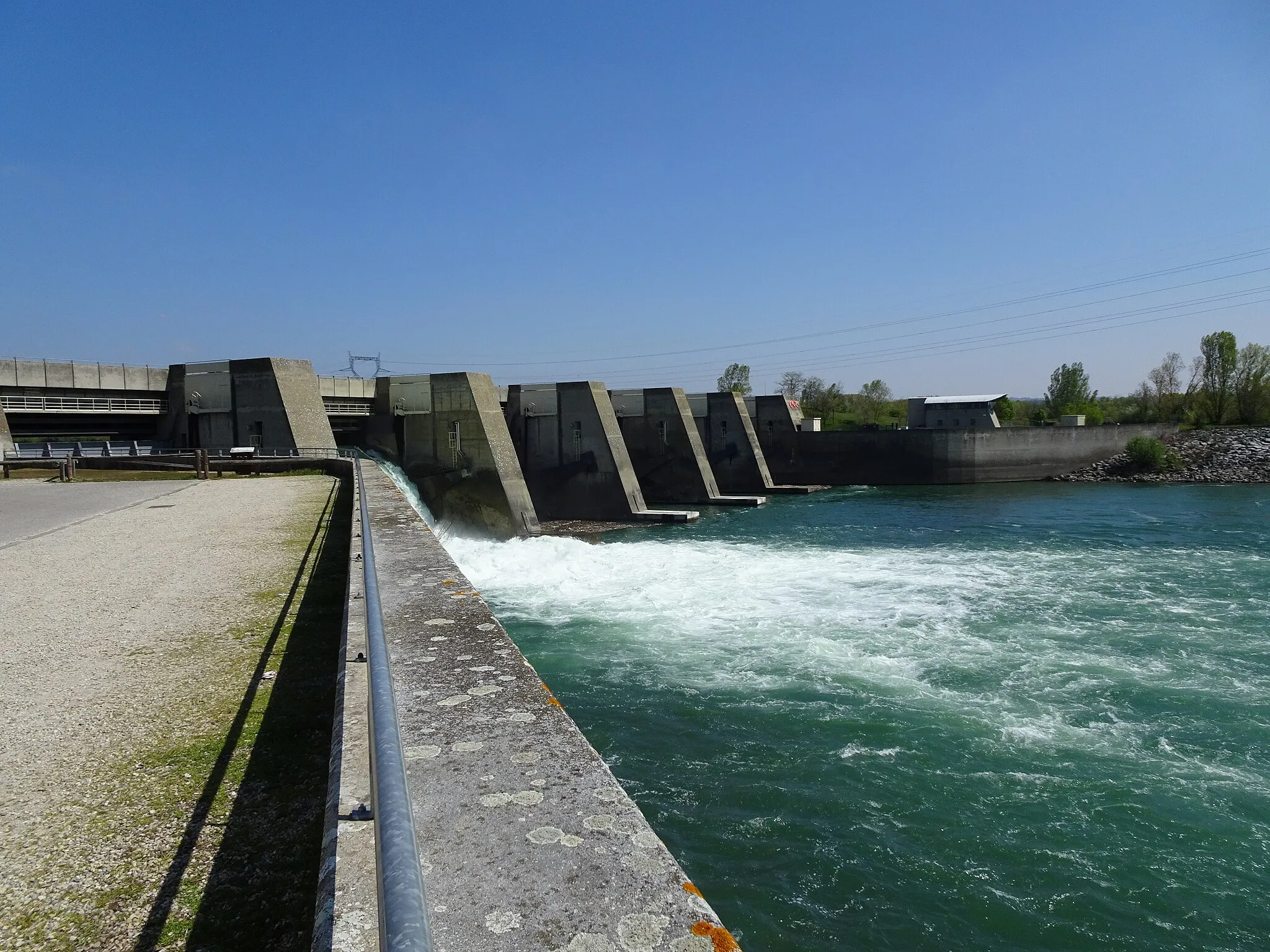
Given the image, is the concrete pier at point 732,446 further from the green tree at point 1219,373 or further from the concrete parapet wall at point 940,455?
the green tree at point 1219,373

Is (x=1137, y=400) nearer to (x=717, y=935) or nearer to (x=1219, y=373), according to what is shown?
(x=1219, y=373)

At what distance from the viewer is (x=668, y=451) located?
33.5 meters

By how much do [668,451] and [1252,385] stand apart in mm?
44643

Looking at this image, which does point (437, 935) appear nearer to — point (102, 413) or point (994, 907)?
point (994, 907)

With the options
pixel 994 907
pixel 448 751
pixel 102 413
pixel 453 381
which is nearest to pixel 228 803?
pixel 448 751

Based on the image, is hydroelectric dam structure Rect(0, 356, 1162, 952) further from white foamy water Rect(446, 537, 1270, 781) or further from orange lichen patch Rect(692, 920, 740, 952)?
white foamy water Rect(446, 537, 1270, 781)

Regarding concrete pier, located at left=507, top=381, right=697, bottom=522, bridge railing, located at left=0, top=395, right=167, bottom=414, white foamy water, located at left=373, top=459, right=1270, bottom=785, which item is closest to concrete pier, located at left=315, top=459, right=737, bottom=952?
white foamy water, located at left=373, top=459, right=1270, bottom=785

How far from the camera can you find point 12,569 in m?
7.83

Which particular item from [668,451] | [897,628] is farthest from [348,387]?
[897,628]

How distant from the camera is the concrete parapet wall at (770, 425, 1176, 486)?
39250 mm

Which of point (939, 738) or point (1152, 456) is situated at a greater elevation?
point (1152, 456)

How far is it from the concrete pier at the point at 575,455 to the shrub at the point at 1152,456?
84.4 feet

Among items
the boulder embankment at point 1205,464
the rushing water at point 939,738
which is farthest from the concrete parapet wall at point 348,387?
the boulder embankment at point 1205,464

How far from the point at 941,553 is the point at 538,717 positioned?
17.3 meters
